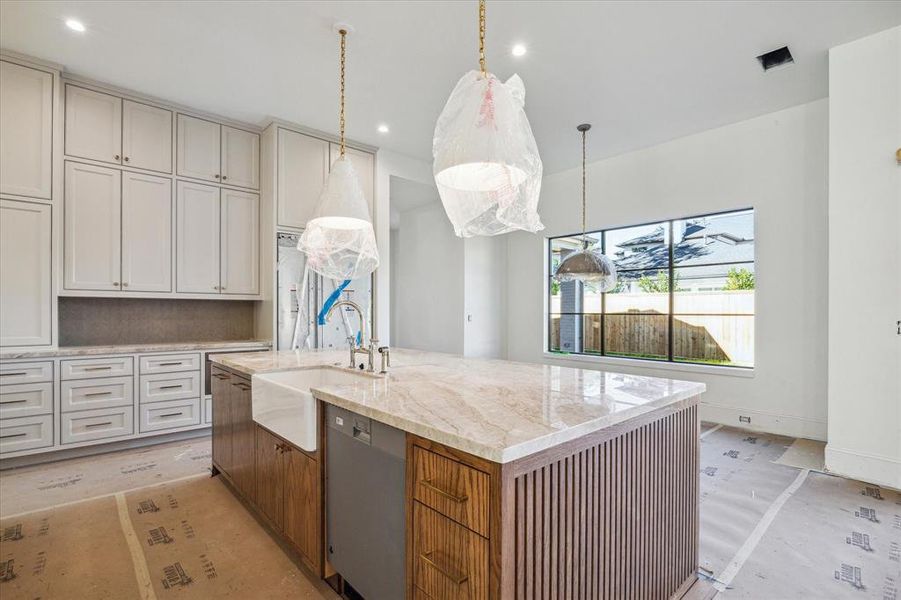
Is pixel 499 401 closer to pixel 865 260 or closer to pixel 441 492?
pixel 441 492

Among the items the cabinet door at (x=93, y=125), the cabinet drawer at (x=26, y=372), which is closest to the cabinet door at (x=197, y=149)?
the cabinet door at (x=93, y=125)

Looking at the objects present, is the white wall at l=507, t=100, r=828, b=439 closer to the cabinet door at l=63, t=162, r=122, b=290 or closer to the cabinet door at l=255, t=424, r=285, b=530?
the cabinet door at l=255, t=424, r=285, b=530

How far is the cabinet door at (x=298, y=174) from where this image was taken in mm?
4320

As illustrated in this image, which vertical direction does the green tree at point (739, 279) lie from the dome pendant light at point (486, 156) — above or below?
below

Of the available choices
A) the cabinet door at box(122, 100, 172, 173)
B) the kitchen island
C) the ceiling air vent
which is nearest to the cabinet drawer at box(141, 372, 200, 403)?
the cabinet door at box(122, 100, 172, 173)

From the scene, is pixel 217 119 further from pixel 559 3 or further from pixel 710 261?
pixel 710 261

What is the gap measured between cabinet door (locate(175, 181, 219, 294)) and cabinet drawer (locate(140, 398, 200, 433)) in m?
1.03

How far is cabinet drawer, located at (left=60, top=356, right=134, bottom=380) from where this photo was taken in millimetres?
3287

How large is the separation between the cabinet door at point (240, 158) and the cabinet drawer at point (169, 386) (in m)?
1.91

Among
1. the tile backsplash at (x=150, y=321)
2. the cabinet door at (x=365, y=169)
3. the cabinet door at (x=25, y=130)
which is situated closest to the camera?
the cabinet door at (x=25, y=130)

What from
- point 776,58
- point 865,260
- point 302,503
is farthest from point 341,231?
point 865,260

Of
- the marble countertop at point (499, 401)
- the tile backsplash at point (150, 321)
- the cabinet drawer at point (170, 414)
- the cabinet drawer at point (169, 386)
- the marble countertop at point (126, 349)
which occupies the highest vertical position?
the tile backsplash at point (150, 321)

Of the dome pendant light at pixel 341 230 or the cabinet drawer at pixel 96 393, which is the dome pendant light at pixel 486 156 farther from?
the cabinet drawer at pixel 96 393

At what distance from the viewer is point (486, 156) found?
53.5 inches
